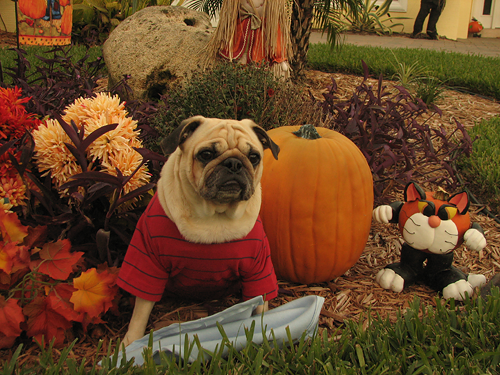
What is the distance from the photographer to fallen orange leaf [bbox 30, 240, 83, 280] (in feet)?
6.35

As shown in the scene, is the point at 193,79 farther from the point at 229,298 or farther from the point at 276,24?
the point at 229,298

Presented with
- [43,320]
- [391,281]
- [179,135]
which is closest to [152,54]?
[179,135]

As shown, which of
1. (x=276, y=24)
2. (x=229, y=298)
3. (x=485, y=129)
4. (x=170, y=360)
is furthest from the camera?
(x=485, y=129)

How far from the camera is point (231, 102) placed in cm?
303

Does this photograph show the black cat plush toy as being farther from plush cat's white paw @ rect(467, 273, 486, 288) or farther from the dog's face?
the dog's face

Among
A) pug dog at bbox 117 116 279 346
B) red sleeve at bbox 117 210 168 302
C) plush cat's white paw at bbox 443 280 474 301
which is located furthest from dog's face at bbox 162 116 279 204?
plush cat's white paw at bbox 443 280 474 301

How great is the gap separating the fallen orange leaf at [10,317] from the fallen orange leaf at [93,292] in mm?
222

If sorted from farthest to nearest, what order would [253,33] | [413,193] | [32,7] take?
[253,33] < [32,7] < [413,193]

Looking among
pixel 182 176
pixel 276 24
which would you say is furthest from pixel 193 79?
pixel 182 176

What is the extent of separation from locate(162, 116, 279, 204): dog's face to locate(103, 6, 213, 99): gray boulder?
2.96 metres

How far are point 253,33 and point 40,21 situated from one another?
1.97 m

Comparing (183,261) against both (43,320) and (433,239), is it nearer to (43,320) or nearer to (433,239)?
(43,320)

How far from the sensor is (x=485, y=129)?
192 inches

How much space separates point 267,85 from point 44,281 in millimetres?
2124
